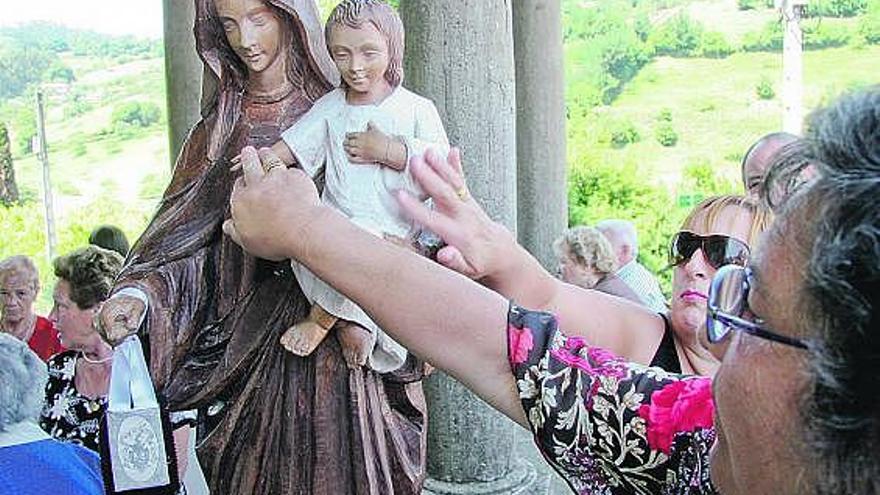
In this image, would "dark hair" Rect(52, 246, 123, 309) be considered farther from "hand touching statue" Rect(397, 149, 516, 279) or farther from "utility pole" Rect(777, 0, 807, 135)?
"utility pole" Rect(777, 0, 807, 135)

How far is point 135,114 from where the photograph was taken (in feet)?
66.6

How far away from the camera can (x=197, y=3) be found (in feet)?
8.27

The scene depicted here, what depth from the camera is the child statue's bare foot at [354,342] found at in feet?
7.81

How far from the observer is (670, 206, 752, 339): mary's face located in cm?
261

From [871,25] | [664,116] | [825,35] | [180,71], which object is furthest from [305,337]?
[871,25]

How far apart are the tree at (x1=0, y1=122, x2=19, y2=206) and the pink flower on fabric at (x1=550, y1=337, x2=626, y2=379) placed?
1740 centimetres

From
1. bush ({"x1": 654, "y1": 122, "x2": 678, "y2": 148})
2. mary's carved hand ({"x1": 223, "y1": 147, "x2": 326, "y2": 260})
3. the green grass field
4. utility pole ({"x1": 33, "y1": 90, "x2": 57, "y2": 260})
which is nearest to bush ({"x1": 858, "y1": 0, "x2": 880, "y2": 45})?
the green grass field

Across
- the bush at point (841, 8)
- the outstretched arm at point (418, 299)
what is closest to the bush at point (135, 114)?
the bush at point (841, 8)

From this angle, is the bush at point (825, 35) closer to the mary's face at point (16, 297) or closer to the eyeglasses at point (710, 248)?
the mary's face at point (16, 297)

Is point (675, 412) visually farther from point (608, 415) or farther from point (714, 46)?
point (714, 46)

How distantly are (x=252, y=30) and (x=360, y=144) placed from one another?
39 centimetres

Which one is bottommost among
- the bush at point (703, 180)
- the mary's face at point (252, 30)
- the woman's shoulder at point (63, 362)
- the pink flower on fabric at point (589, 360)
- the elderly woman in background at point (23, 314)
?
the bush at point (703, 180)

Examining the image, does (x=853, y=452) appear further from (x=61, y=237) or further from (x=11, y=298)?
(x=61, y=237)

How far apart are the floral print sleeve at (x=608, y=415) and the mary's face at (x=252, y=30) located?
41.9 inches
